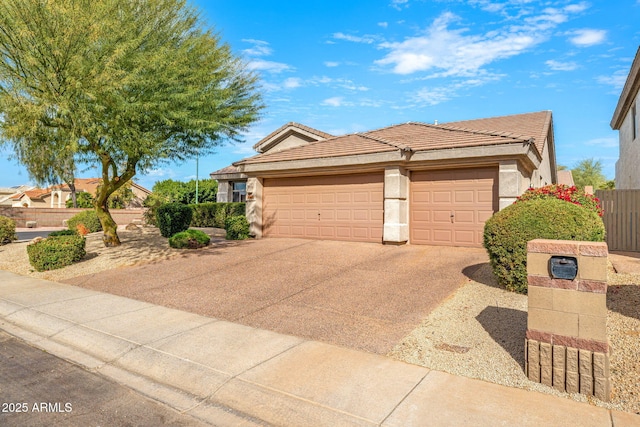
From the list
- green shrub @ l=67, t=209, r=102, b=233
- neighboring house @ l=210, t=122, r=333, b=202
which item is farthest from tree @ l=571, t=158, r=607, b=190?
green shrub @ l=67, t=209, r=102, b=233

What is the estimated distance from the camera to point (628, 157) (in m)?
19.6

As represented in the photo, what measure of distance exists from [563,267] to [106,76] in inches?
438

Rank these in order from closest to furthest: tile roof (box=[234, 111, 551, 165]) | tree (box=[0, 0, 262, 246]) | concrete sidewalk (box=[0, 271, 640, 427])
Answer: concrete sidewalk (box=[0, 271, 640, 427]) → tree (box=[0, 0, 262, 246]) → tile roof (box=[234, 111, 551, 165])

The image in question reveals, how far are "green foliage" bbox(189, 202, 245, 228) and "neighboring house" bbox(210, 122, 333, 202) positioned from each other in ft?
6.99

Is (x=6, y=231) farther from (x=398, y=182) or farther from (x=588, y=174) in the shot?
(x=588, y=174)

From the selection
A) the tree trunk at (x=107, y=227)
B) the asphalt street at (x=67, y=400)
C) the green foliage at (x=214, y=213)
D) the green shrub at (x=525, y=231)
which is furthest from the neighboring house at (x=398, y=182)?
the asphalt street at (x=67, y=400)

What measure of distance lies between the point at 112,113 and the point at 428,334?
1034 centimetres

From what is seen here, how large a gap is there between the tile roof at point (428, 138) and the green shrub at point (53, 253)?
706 cm

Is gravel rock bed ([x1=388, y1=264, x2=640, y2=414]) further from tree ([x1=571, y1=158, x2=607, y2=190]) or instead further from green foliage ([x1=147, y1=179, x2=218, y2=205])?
tree ([x1=571, y1=158, x2=607, y2=190])

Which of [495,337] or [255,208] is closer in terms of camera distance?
[495,337]

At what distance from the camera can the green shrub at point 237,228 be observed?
54.2 ft

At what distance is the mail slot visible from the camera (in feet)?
14.4

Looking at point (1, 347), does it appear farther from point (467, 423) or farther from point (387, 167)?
point (387, 167)

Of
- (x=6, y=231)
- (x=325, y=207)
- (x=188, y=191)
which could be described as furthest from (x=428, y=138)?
(x=188, y=191)
